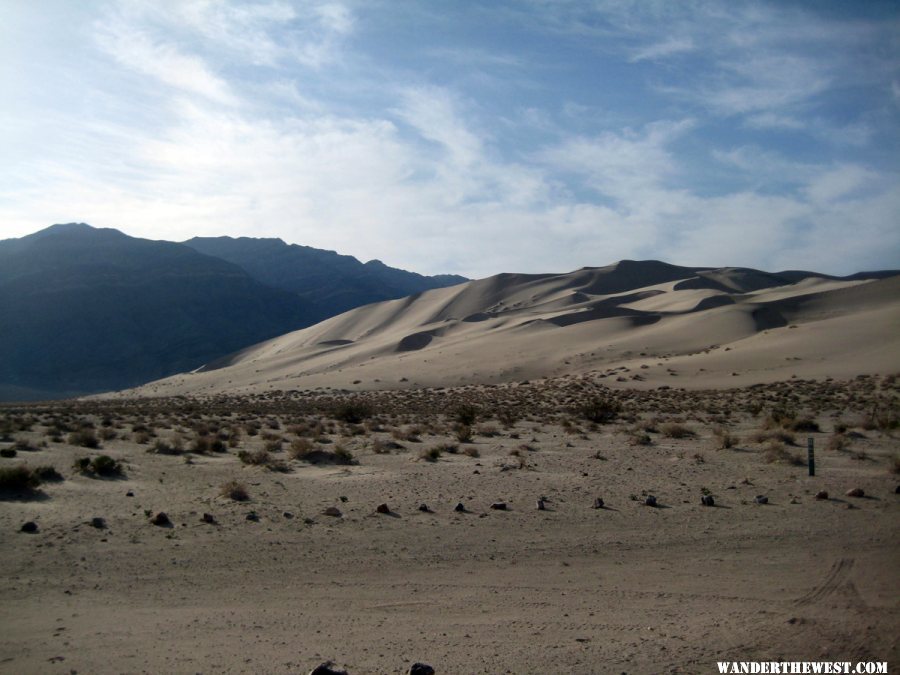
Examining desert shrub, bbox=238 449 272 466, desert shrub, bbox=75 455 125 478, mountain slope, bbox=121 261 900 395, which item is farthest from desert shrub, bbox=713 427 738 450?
mountain slope, bbox=121 261 900 395

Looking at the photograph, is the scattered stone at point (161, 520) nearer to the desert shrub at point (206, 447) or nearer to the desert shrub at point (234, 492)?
the desert shrub at point (234, 492)

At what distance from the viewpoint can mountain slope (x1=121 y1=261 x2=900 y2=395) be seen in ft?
163

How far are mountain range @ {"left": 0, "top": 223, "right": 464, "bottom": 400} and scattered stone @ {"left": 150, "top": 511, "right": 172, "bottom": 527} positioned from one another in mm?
95511

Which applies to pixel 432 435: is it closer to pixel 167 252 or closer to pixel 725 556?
pixel 725 556

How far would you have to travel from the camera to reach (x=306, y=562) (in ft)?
30.1

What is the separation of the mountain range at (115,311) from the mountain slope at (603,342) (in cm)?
2159

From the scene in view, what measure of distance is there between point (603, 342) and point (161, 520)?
6007cm

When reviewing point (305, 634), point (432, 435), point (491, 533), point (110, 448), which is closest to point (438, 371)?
point (432, 435)

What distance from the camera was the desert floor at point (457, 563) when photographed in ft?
21.5

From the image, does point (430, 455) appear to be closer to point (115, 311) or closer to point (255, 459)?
point (255, 459)

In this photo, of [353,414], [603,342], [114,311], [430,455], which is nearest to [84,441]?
[430,455]

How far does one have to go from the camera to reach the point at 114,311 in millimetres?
126312

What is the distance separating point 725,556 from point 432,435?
15.0 meters

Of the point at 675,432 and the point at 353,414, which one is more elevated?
the point at 353,414
